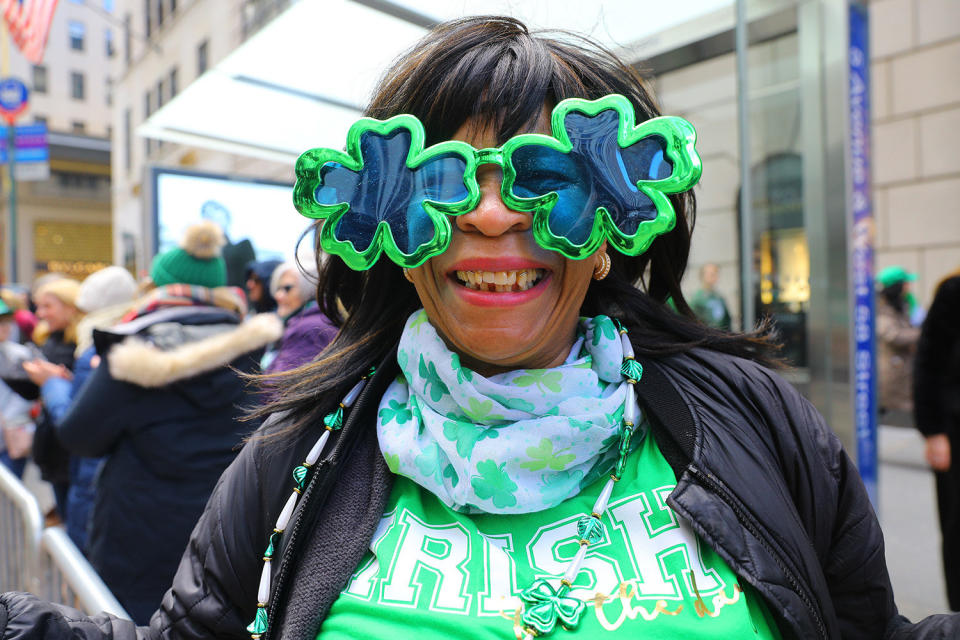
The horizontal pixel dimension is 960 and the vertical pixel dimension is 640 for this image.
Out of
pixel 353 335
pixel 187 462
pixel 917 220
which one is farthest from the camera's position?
pixel 917 220

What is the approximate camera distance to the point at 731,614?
41.6 inches

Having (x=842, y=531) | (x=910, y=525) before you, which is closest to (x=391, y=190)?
(x=842, y=531)

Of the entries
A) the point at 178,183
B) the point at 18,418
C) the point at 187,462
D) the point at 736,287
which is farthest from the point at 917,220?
the point at 18,418

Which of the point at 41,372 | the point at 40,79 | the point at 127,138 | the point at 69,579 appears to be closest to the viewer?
the point at 69,579

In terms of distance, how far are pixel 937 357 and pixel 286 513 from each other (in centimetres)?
318

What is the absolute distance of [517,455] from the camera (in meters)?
1.16

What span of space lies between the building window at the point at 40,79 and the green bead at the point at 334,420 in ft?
161

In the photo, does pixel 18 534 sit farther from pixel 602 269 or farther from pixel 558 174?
pixel 558 174

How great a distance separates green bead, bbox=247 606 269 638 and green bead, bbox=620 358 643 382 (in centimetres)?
73

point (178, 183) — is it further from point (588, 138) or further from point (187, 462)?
point (588, 138)

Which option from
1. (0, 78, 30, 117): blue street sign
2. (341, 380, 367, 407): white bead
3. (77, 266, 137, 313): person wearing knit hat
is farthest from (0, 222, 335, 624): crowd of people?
(0, 78, 30, 117): blue street sign

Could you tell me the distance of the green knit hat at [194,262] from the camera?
308 centimetres

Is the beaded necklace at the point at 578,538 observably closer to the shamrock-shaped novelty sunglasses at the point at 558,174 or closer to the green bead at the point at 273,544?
the green bead at the point at 273,544

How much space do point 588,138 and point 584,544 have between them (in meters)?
0.64
